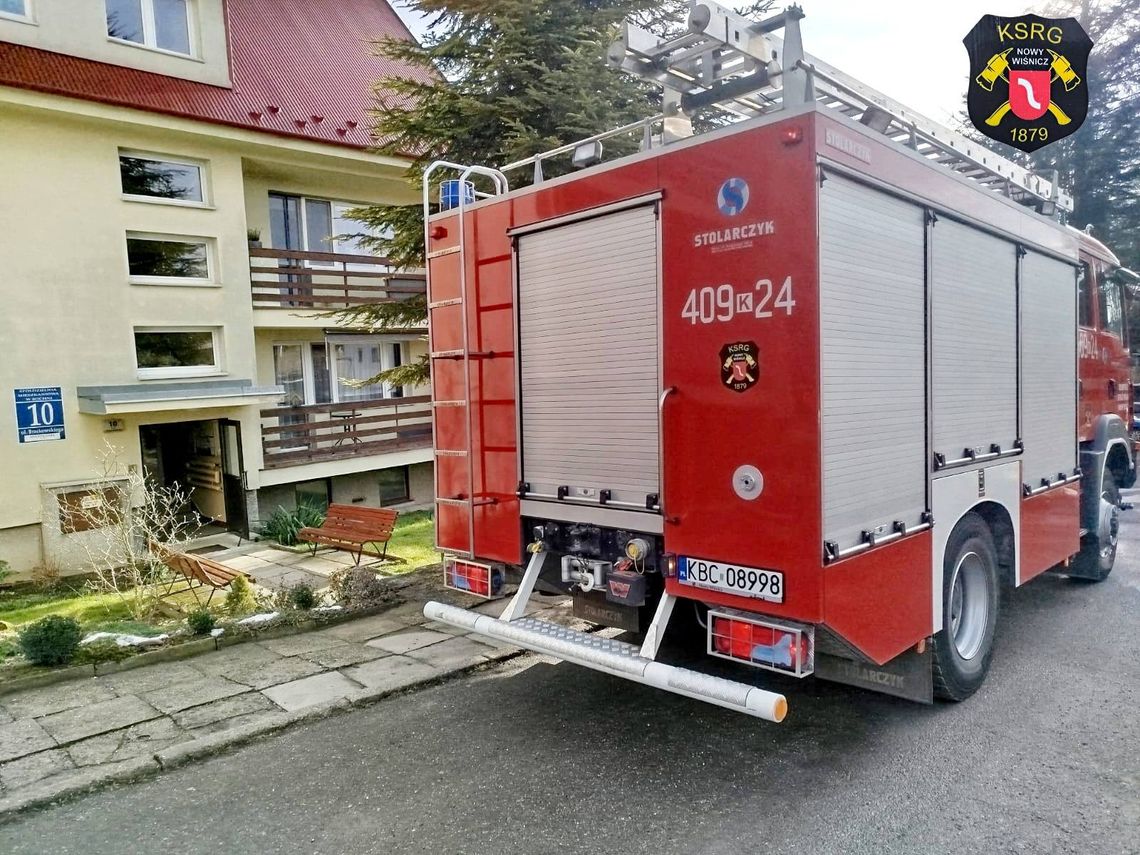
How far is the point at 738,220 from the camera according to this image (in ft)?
12.7

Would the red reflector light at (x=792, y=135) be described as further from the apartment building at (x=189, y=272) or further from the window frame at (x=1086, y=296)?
the apartment building at (x=189, y=272)

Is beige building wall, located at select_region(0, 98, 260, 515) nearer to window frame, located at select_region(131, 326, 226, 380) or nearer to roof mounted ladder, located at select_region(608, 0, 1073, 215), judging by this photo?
window frame, located at select_region(131, 326, 226, 380)

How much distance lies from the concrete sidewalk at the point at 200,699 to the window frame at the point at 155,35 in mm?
12321

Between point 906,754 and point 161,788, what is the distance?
4218 millimetres

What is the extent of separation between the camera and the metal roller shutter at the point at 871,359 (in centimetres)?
373

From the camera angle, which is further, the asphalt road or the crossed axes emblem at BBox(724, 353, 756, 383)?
the crossed axes emblem at BBox(724, 353, 756, 383)

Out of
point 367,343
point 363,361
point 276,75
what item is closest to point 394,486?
point 363,361

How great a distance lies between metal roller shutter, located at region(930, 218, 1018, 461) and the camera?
4.73 metres

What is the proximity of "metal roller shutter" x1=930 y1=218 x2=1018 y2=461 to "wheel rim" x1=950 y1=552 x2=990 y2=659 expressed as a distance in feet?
2.59

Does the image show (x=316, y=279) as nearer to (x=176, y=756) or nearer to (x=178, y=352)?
(x=178, y=352)

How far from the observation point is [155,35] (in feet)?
46.8

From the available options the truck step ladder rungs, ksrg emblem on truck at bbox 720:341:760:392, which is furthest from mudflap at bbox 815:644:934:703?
ksrg emblem on truck at bbox 720:341:760:392

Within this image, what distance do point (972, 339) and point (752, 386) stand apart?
7.22ft

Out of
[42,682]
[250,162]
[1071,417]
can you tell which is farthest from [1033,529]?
[250,162]
